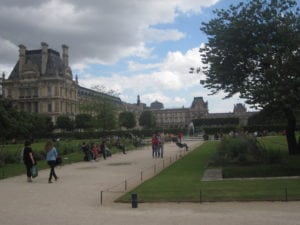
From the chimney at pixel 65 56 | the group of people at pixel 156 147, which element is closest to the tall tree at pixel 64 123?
the chimney at pixel 65 56

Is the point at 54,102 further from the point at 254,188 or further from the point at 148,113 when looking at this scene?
the point at 254,188

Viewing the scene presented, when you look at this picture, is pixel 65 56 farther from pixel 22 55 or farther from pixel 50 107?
pixel 50 107

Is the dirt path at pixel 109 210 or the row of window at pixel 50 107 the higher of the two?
the row of window at pixel 50 107

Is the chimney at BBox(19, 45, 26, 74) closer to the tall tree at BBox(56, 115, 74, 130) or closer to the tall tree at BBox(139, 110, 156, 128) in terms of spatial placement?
the tall tree at BBox(56, 115, 74, 130)

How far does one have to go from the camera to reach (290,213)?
1014 cm

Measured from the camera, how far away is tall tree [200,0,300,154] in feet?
70.2

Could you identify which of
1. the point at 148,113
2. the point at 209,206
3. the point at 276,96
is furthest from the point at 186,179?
the point at 148,113

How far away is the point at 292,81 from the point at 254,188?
802 centimetres

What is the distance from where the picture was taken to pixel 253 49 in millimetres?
23578

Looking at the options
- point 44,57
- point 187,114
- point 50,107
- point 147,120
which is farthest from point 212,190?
point 187,114

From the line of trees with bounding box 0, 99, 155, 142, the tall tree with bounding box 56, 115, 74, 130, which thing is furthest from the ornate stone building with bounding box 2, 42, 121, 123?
the tall tree with bounding box 56, 115, 74, 130

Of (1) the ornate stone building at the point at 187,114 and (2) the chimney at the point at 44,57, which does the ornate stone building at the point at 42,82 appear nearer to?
(2) the chimney at the point at 44,57

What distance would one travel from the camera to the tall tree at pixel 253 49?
21391 millimetres

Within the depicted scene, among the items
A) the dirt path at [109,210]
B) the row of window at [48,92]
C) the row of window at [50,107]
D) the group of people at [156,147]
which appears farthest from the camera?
the row of window at [50,107]
